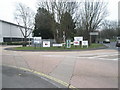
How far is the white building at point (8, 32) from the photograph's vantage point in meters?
56.3

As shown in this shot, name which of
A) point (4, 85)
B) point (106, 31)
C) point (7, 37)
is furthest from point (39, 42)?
point (106, 31)

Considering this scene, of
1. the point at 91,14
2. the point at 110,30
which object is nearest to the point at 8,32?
the point at 91,14

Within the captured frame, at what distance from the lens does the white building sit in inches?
2218

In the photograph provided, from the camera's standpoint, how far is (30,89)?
534 centimetres

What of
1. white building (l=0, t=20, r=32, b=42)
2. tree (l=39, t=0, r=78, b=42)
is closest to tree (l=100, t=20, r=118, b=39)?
white building (l=0, t=20, r=32, b=42)

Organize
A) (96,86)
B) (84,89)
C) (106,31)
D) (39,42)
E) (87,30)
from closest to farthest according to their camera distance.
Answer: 1. (84,89)
2. (96,86)
3. (39,42)
4. (87,30)
5. (106,31)

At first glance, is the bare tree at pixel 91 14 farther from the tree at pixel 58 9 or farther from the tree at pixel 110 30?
the tree at pixel 110 30

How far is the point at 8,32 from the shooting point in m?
61.5

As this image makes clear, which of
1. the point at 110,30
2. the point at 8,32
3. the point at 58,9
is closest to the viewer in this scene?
the point at 58,9

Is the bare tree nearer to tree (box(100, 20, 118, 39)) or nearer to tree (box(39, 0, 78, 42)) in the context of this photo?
tree (box(39, 0, 78, 42))

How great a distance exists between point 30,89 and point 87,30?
29537 millimetres

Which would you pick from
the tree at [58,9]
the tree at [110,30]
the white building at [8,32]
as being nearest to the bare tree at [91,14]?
the tree at [58,9]

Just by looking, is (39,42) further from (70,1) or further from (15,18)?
(15,18)

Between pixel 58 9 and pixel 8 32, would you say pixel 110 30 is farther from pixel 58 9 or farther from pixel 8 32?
pixel 58 9
